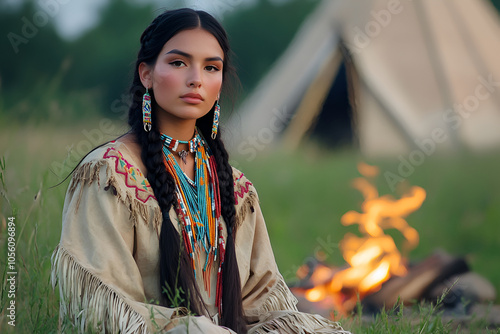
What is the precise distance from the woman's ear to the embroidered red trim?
0.29m

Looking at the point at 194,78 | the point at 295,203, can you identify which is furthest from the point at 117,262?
the point at 295,203

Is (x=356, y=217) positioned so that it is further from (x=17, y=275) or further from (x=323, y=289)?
→ (x=17, y=275)

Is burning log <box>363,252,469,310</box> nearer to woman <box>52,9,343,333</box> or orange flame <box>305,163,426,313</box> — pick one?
orange flame <box>305,163,426,313</box>

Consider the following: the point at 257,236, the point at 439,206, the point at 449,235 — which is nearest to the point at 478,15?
the point at 439,206

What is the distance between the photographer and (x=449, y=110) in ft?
26.1

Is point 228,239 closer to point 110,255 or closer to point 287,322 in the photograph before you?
point 287,322

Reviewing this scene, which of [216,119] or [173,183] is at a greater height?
[216,119]

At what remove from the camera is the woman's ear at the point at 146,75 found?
7.27 feet

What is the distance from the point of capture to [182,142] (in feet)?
7.35

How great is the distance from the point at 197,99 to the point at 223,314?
2.45 ft

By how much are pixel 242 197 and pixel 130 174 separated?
19.6 inches

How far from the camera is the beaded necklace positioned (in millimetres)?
2133

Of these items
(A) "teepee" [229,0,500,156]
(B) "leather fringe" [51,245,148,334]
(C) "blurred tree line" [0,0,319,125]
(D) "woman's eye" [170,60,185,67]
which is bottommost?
(B) "leather fringe" [51,245,148,334]

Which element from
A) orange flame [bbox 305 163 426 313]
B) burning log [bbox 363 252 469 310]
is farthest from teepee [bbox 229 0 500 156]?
burning log [bbox 363 252 469 310]
